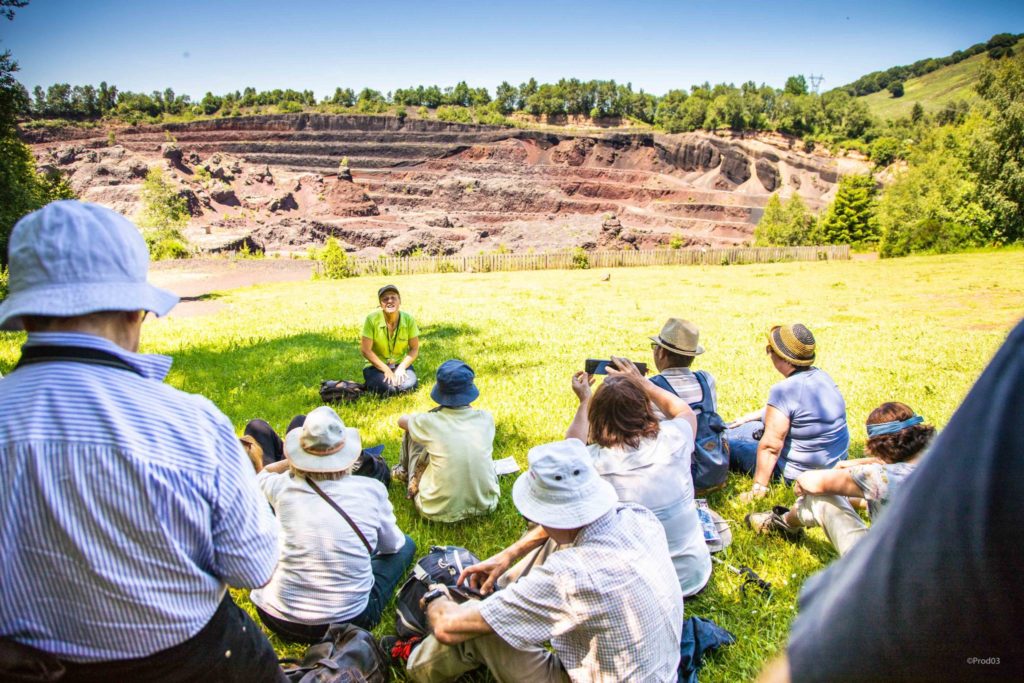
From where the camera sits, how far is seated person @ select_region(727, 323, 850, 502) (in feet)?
16.3

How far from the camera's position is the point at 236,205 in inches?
2618

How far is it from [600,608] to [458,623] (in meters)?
0.66

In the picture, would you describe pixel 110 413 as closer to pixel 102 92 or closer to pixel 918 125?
pixel 918 125

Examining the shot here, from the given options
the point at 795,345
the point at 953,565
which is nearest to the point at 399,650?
the point at 953,565

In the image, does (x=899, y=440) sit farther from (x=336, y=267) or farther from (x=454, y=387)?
(x=336, y=267)

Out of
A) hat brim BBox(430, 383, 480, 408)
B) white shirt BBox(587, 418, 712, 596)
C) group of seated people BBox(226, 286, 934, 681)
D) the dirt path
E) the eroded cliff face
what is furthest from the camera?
the eroded cliff face

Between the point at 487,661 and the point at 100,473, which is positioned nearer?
the point at 100,473

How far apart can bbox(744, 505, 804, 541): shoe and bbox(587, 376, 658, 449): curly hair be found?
1560 millimetres

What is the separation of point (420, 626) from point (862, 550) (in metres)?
3.08

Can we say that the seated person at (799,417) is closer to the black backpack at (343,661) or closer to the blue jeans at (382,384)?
the black backpack at (343,661)

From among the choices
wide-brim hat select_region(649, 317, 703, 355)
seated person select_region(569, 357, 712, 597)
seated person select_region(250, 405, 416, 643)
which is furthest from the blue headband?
seated person select_region(250, 405, 416, 643)

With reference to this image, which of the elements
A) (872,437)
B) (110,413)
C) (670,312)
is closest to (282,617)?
(110,413)

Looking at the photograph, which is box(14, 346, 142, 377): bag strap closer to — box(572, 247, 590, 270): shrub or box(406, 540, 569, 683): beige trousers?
box(406, 540, 569, 683): beige trousers

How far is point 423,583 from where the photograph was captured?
3422 mm
